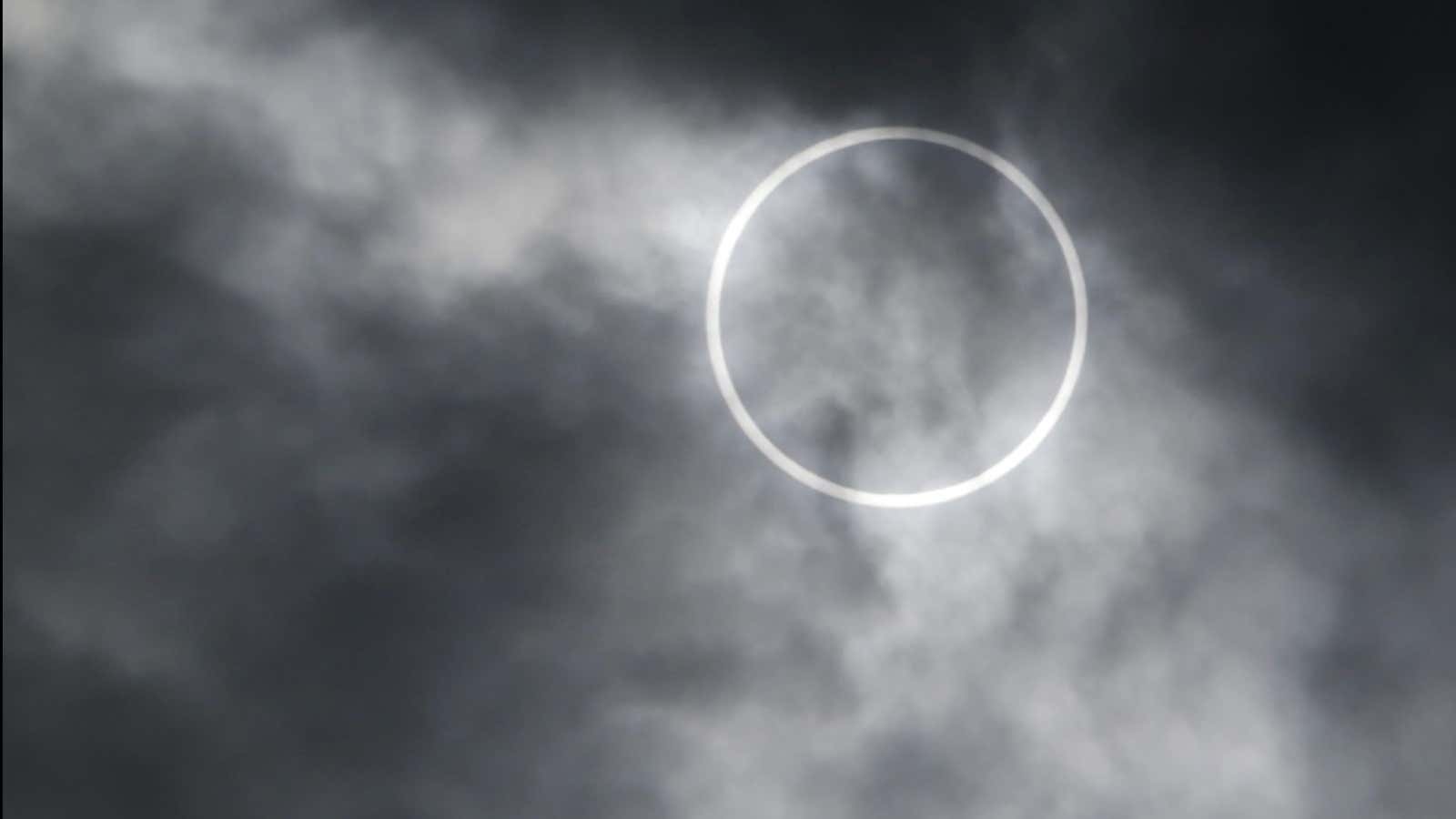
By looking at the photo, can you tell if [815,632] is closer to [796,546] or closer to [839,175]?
[796,546]

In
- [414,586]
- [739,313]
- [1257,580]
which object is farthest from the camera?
[414,586]

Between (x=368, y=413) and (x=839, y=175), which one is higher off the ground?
(x=839, y=175)

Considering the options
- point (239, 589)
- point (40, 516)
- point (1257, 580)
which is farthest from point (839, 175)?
point (40, 516)

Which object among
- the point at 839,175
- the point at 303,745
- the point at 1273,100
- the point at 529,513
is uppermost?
the point at 1273,100

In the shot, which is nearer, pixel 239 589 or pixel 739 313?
pixel 739 313

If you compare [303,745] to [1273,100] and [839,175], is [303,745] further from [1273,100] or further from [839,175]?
[1273,100]

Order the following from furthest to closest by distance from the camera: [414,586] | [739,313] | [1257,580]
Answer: [414,586]
[1257,580]
[739,313]

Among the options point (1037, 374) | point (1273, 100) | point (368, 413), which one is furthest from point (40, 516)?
point (1273, 100)
